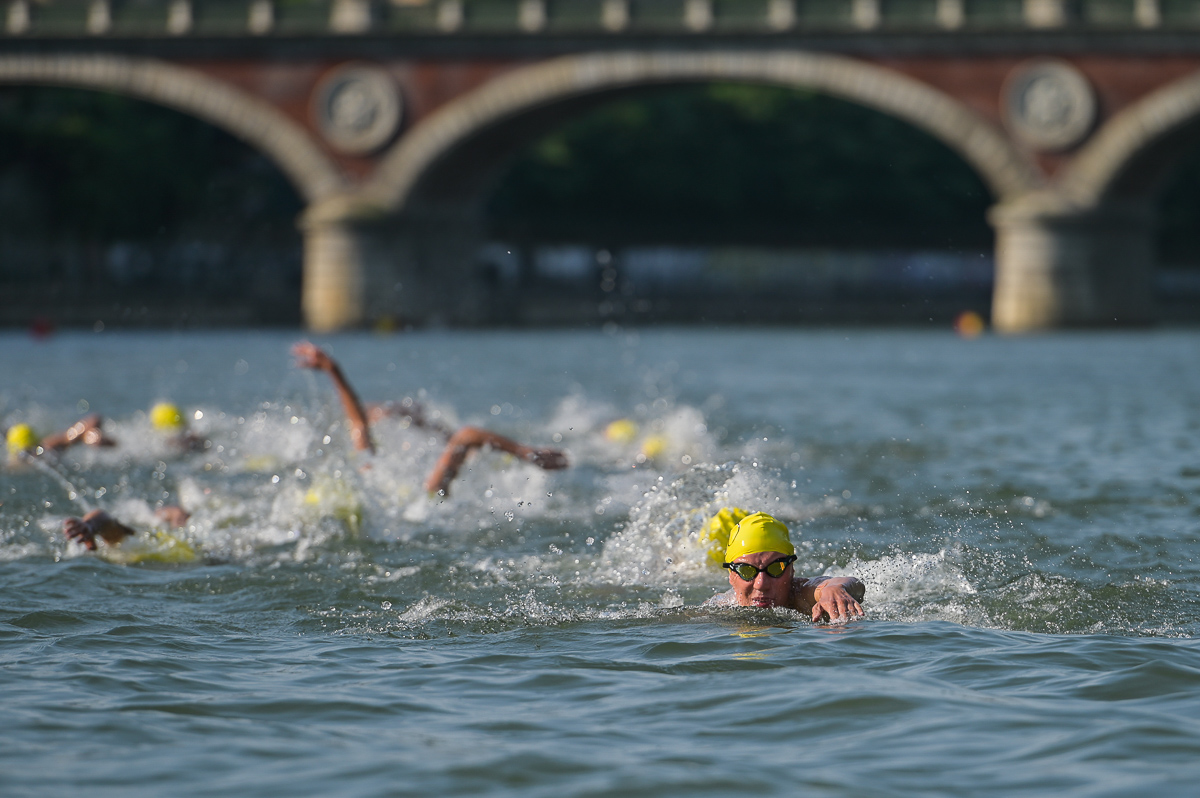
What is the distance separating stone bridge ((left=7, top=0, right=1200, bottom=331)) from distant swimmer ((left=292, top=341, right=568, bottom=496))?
29.6m

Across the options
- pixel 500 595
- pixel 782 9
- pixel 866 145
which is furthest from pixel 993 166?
pixel 500 595

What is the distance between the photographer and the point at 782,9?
135 feet

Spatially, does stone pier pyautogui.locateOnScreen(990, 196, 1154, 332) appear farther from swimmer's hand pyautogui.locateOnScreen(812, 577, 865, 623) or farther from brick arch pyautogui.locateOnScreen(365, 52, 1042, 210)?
swimmer's hand pyautogui.locateOnScreen(812, 577, 865, 623)

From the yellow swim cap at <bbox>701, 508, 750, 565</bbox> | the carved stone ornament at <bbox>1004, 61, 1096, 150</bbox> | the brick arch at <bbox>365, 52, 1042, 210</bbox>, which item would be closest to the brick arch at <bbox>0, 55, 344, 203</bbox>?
the brick arch at <bbox>365, 52, 1042, 210</bbox>

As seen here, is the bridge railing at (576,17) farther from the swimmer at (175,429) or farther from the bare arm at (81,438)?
the bare arm at (81,438)

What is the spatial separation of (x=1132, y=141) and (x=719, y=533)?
3326 centimetres

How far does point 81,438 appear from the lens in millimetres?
14398

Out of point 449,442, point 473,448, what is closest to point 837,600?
point 473,448

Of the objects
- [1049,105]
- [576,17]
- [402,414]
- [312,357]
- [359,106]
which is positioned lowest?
[402,414]

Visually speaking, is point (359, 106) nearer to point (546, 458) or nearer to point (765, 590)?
point (546, 458)

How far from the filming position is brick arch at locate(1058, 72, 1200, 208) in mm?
39438

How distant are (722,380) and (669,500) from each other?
18604mm

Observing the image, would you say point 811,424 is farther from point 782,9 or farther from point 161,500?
point 782,9

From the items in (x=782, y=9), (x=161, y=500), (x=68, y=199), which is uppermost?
(x=782, y=9)
